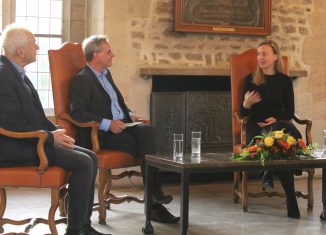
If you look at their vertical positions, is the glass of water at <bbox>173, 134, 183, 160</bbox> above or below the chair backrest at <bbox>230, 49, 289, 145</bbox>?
below

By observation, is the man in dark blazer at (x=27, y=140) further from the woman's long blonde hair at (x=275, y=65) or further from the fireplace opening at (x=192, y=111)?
the fireplace opening at (x=192, y=111)

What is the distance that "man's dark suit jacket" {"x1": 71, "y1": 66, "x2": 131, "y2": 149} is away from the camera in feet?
15.5

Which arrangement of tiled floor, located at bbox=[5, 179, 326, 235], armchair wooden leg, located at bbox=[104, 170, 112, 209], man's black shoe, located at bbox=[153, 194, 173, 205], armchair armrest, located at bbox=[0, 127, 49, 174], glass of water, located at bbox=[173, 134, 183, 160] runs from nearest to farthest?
1. armchair armrest, located at bbox=[0, 127, 49, 174]
2. glass of water, located at bbox=[173, 134, 183, 160]
3. tiled floor, located at bbox=[5, 179, 326, 235]
4. man's black shoe, located at bbox=[153, 194, 173, 205]
5. armchair wooden leg, located at bbox=[104, 170, 112, 209]

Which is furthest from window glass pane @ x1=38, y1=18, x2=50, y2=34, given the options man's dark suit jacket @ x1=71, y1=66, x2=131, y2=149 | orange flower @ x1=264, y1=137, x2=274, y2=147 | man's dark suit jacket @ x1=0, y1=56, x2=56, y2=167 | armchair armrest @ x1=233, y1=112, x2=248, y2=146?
orange flower @ x1=264, y1=137, x2=274, y2=147

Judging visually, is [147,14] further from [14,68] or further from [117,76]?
[14,68]

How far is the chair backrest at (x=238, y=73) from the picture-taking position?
224 inches

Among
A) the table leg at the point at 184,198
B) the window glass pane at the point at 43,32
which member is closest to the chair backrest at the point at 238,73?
the table leg at the point at 184,198

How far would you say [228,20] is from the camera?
683cm

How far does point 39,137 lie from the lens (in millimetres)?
3725

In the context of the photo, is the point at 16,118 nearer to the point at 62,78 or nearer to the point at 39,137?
the point at 39,137

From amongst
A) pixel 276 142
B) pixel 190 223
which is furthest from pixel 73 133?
pixel 276 142

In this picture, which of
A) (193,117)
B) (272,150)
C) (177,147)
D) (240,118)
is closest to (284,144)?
(272,150)

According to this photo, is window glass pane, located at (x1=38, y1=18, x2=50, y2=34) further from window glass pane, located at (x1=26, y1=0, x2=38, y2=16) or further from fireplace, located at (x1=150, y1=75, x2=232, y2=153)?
fireplace, located at (x1=150, y1=75, x2=232, y2=153)

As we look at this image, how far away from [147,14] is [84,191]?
10.1 feet
